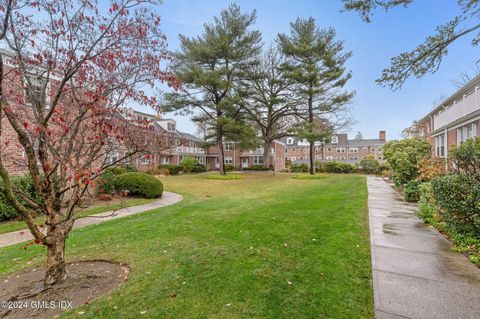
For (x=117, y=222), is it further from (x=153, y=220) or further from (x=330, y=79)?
(x=330, y=79)

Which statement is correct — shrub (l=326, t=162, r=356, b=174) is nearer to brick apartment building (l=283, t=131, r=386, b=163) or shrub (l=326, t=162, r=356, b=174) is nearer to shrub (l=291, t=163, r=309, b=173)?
shrub (l=291, t=163, r=309, b=173)

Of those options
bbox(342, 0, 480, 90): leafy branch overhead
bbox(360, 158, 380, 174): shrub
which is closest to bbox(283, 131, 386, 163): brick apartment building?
bbox(360, 158, 380, 174): shrub

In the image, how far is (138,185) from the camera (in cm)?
1201

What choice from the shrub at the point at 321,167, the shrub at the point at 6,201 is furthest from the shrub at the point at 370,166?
the shrub at the point at 6,201

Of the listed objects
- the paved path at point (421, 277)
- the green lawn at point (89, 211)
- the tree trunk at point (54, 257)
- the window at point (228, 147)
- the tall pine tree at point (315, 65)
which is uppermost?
the tall pine tree at point (315, 65)

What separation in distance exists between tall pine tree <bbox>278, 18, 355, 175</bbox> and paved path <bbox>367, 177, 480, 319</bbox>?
1820 cm

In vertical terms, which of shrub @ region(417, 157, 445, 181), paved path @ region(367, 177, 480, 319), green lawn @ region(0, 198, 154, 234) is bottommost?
paved path @ region(367, 177, 480, 319)

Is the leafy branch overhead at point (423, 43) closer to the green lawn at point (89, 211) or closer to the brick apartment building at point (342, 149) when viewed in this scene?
the green lawn at point (89, 211)

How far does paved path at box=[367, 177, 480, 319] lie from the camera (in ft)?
9.07

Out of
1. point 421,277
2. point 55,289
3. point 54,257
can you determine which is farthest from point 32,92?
point 421,277

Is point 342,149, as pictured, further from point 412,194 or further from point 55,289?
point 55,289

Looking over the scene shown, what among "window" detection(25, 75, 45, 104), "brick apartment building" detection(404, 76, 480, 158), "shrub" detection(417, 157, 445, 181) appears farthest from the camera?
"brick apartment building" detection(404, 76, 480, 158)

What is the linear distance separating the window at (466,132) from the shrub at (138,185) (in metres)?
15.0

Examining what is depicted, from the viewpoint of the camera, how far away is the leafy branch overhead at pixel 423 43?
4.81 meters
